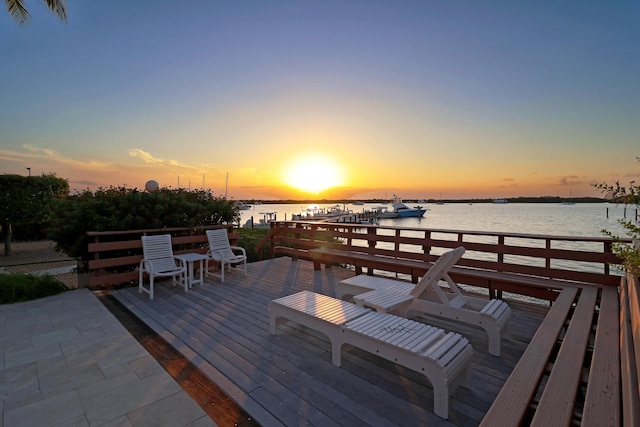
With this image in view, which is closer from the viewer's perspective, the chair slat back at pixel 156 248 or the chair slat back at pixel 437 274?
the chair slat back at pixel 437 274

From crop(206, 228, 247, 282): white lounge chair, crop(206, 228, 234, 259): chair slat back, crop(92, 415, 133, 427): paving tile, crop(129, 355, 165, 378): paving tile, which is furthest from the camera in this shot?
crop(206, 228, 234, 259): chair slat back

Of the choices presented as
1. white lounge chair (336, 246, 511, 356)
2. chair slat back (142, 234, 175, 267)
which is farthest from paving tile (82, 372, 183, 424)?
chair slat back (142, 234, 175, 267)

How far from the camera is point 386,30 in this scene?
7480mm

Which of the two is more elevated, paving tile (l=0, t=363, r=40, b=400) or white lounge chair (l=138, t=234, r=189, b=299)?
white lounge chair (l=138, t=234, r=189, b=299)

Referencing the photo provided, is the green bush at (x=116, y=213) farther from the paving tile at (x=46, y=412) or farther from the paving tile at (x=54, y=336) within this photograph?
the paving tile at (x=46, y=412)

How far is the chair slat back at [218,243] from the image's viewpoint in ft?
20.1

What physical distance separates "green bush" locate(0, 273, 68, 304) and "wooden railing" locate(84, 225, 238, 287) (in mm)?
480

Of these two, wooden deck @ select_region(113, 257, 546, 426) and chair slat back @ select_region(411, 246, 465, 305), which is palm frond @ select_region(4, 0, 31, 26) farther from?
chair slat back @ select_region(411, 246, 465, 305)

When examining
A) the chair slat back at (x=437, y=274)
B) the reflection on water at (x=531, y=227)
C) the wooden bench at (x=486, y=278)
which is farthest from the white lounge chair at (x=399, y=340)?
the wooden bench at (x=486, y=278)

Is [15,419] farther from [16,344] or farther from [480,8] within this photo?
[480,8]

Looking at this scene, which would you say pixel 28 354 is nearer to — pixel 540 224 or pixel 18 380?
pixel 18 380

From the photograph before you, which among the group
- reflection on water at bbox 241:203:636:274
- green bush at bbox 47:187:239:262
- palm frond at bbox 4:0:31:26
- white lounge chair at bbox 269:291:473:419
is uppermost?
palm frond at bbox 4:0:31:26

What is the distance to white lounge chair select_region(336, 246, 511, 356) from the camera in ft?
9.46

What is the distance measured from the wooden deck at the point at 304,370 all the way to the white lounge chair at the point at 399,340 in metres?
0.18
